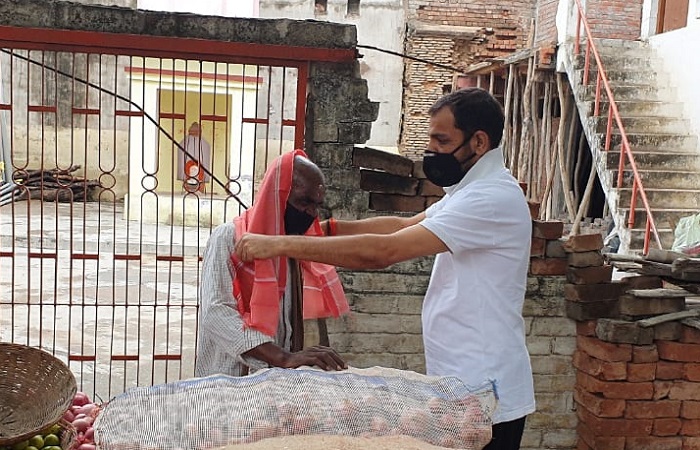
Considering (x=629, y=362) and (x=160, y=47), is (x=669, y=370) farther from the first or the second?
(x=160, y=47)

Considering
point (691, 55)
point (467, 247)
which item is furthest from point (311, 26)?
point (691, 55)

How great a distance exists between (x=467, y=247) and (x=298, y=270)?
61 centimetres

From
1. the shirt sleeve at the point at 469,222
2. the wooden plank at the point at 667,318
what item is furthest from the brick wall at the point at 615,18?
the shirt sleeve at the point at 469,222

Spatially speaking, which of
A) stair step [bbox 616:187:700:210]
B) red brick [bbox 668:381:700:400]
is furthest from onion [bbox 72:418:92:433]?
stair step [bbox 616:187:700:210]

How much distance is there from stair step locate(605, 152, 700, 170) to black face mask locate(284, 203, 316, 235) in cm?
615

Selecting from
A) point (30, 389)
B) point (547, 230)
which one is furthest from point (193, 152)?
point (30, 389)

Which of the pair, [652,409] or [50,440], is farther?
[652,409]

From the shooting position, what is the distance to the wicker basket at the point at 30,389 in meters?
2.76

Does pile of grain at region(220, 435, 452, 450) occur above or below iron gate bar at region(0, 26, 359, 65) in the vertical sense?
below

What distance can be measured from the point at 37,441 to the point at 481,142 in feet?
6.25

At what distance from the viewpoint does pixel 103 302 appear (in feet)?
27.2

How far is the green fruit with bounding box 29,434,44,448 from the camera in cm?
273

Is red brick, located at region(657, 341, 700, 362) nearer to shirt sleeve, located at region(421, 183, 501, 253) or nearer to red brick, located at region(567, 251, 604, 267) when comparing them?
red brick, located at region(567, 251, 604, 267)

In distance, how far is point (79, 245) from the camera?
12125 mm
